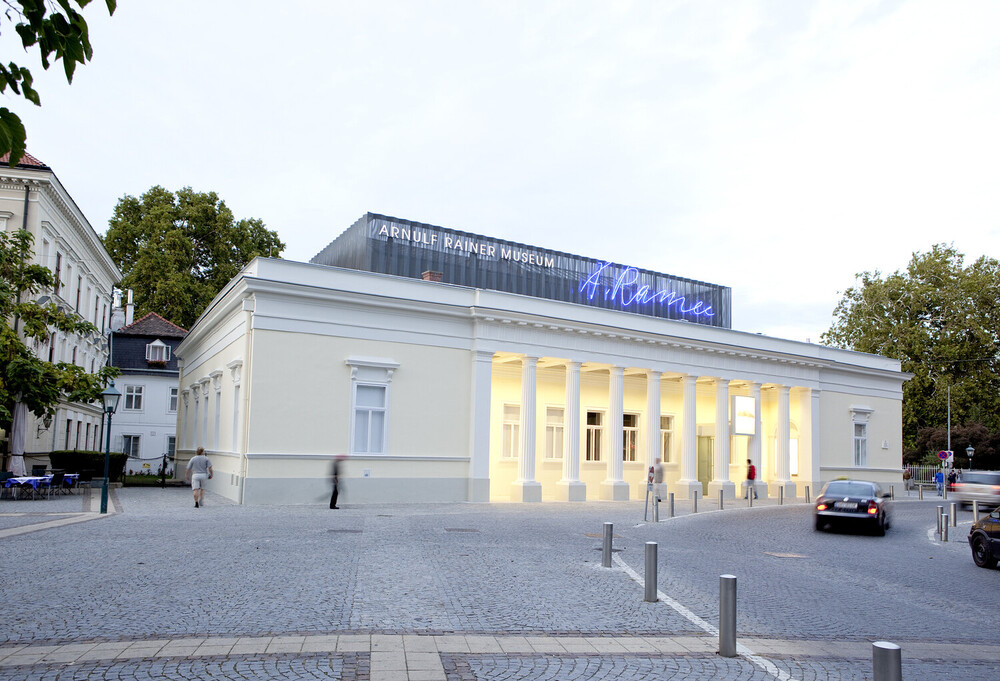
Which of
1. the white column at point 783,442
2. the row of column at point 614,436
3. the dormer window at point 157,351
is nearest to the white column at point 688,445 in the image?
the row of column at point 614,436

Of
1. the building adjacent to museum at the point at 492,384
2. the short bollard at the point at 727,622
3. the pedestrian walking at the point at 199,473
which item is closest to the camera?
the short bollard at the point at 727,622

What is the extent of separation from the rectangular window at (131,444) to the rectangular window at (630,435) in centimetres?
3218

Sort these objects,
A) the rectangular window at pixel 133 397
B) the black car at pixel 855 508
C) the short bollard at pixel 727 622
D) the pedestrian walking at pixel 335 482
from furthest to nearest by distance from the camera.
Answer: the rectangular window at pixel 133 397 < the pedestrian walking at pixel 335 482 < the black car at pixel 855 508 < the short bollard at pixel 727 622

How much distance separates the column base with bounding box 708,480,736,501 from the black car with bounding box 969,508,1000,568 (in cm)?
1852

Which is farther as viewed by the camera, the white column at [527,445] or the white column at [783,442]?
the white column at [783,442]

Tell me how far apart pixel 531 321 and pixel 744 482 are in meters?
14.1

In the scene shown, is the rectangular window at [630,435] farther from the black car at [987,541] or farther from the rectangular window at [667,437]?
the black car at [987,541]

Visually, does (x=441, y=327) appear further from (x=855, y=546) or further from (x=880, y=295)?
(x=880, y=295)

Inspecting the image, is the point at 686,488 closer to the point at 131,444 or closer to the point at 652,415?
the point at 652,415

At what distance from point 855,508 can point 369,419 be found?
1425 centimetres

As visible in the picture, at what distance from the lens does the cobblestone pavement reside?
670cm

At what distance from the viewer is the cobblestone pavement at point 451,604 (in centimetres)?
670

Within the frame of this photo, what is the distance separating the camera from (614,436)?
3020cm

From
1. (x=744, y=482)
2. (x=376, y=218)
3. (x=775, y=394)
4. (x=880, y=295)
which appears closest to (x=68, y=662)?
(x=376, y=218)
